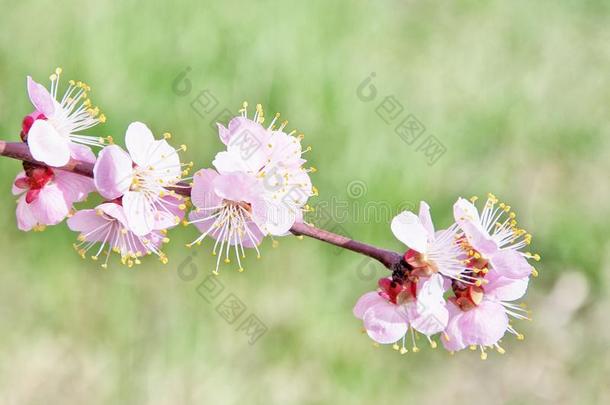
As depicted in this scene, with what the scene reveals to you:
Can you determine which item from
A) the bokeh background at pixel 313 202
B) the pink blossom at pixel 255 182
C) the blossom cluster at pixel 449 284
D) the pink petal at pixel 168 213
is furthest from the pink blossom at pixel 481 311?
the bokeh background at pixel 313 202

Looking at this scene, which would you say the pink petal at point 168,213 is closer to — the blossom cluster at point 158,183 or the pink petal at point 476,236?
the blossom cluster at point 158,183

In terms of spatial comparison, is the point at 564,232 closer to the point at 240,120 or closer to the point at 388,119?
the point at 388,119

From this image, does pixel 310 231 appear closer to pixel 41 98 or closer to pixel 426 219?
pixel 426 219

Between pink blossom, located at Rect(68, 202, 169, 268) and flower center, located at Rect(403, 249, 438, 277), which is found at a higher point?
flower center, located at Rect(403, 249, 438, 277)

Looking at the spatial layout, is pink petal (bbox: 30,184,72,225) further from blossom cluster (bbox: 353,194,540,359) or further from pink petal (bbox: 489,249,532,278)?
pink petal (bbox: 489,249,532,278)

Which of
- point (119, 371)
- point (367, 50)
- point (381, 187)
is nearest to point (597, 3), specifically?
point (367, 50)

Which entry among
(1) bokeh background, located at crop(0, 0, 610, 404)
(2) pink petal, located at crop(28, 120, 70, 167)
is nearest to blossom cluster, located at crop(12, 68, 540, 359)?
(2) pink petal, located at crop(28, 120, 70, 167)

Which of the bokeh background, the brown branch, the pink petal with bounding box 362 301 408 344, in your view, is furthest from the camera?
the bokeh background
